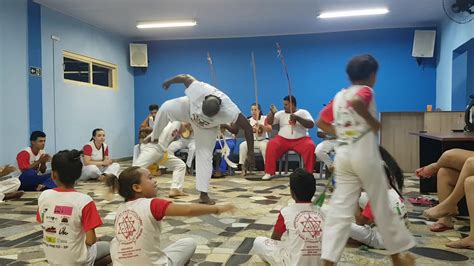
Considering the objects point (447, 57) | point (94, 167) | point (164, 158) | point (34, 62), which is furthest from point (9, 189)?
point (447, 57)

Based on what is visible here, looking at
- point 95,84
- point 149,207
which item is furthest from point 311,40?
point 149,207

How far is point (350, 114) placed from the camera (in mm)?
1935

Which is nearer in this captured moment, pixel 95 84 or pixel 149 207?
pixel 149 207

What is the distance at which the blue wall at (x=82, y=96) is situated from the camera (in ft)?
23.5

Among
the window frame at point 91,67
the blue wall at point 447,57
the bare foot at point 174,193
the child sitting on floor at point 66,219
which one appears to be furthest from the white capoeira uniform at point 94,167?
the blue wall at point 447,57

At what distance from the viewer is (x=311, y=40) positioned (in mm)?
9258

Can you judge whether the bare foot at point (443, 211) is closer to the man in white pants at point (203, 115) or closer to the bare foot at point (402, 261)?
the bare foot at point (402, 261)

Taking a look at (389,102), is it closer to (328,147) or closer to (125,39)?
(328,147)

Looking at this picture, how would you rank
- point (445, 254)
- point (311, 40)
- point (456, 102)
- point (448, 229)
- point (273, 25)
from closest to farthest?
point (445, 254) < point (448, 229) < point (456, 102) < point (273, 25) < point (311, 40)

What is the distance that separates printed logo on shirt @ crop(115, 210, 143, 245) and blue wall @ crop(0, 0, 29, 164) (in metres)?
5.13

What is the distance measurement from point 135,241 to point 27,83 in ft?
18.8

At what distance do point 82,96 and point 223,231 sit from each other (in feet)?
19.2

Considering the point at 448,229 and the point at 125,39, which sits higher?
the point at 125,39

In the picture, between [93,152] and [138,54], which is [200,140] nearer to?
[93,152]
